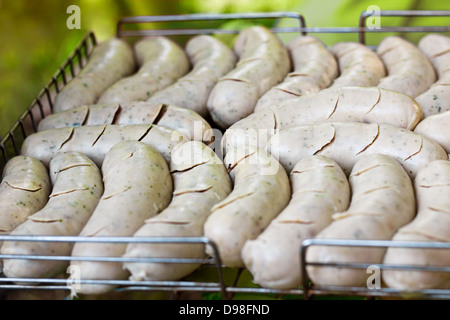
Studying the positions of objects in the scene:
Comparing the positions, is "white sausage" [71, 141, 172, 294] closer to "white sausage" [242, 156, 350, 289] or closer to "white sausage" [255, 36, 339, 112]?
"white sausage" [242, 156, 350, 289]

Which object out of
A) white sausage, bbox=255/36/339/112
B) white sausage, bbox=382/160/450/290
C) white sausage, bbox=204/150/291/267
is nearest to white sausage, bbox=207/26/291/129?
white sausage, bbox=255/36/339/112

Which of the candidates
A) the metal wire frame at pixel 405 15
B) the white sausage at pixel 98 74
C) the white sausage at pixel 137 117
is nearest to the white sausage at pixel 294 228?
the white sausage at pixel 137 117

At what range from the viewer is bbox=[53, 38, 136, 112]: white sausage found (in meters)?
3.20

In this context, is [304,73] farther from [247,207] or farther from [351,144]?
[247,207]

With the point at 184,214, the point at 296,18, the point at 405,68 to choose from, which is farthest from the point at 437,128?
the point at 296,18

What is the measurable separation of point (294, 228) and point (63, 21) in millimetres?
2385

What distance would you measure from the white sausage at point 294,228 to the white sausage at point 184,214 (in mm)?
239

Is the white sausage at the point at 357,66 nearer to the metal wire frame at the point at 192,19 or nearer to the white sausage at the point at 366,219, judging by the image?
the metal wire frame at the point at 192,19

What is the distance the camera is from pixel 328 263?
1766 mm

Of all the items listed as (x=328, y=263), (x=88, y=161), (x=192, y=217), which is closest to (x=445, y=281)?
(x=328, y=263)

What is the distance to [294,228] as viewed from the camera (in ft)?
6.41

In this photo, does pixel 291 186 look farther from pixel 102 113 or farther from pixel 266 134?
pixel 102 113

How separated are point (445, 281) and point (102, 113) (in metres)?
1.91

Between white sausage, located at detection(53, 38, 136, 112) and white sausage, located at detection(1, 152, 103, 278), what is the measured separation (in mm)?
700
